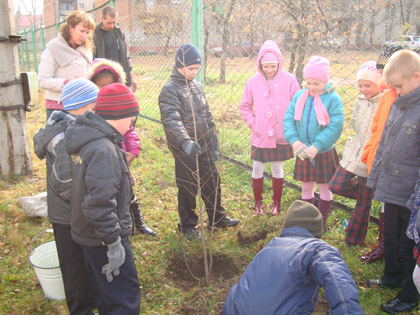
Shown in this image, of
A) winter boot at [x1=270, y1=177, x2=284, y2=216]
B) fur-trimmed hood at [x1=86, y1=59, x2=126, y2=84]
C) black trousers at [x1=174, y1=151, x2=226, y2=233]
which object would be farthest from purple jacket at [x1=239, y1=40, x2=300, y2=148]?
fur-trimmed hood at [x1=86, y1=59, x2=126, y2=84]

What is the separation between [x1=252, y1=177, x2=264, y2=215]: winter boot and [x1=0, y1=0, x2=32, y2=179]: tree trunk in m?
3.14

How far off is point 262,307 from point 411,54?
5.88 feet

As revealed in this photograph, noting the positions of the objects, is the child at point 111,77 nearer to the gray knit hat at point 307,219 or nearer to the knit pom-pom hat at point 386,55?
the gray knit hat at point 307,219

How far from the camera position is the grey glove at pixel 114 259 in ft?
6.65

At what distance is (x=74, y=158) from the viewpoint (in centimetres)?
209

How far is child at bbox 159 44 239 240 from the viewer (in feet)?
10.4

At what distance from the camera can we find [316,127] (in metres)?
3.40

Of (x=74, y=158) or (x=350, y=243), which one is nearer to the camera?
(x=74, y=158)

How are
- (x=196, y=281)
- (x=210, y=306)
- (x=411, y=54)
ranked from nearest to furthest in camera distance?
(x=411, y=54) < (x=210, y=306) < (x=196, y=281)

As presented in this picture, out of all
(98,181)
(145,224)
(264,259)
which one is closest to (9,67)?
(145,224)

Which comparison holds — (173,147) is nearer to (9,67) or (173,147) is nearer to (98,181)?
(98,181)

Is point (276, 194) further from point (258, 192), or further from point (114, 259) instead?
point (114, 259)

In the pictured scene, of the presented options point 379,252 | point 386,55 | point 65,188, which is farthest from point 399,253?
point 65,188

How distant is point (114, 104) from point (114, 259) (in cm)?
87
